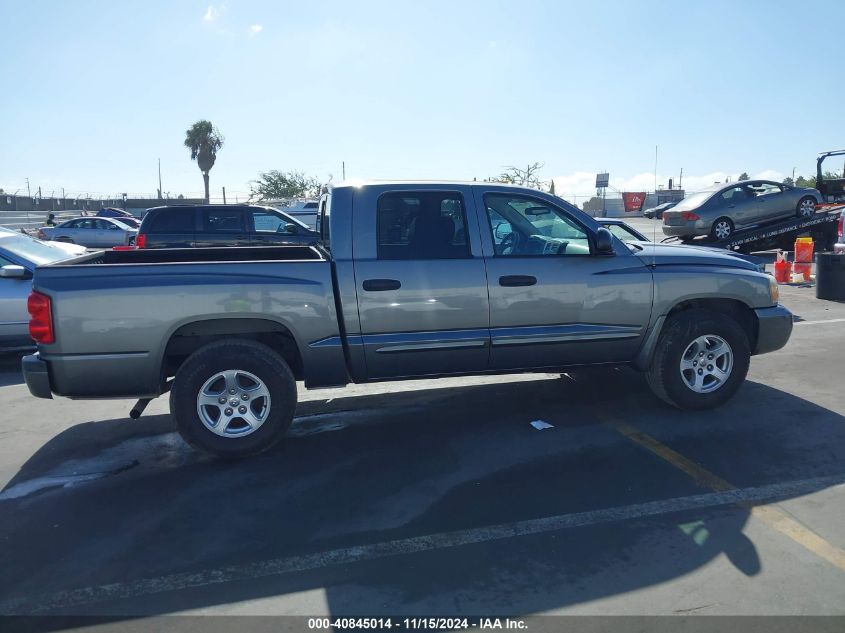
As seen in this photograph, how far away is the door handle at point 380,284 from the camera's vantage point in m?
4.78

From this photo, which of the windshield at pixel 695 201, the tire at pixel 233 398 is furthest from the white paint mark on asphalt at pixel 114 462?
the windshield at pixel 695 201

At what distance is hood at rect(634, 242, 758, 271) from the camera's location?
5.38 metres

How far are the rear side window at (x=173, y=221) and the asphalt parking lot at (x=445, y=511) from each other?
620cm

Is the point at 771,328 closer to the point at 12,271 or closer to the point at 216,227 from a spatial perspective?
the point at 12,271

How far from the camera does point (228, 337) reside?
4836 mm

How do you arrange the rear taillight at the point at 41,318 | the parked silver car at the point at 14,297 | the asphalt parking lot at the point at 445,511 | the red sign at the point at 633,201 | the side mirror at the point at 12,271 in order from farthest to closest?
the red sign at the point at 633,201
the parked silver car at the point at 14,297
the side mirror at the point at 12,271
the rear taillight at the point at 41,318
the asphalt parking lot at the point at 445,511

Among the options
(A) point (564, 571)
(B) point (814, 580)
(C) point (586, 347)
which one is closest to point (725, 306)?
(C) point (586, 347)

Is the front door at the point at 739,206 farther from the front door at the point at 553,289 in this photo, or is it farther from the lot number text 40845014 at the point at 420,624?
the lot number text 40845014 at the point at 420,624

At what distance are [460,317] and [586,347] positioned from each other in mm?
1103

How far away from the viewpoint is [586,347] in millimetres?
5277

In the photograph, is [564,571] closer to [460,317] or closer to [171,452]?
[460,317]

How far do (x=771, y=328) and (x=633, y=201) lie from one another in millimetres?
44690

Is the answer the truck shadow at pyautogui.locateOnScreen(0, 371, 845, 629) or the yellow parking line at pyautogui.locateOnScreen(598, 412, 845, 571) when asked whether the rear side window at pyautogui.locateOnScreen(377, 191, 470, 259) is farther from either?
the yellow parking line at pyautogui.locateOnScreen(598, 412, 845, 571)

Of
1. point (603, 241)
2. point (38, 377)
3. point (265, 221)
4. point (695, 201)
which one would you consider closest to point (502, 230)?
point (603, 241)
